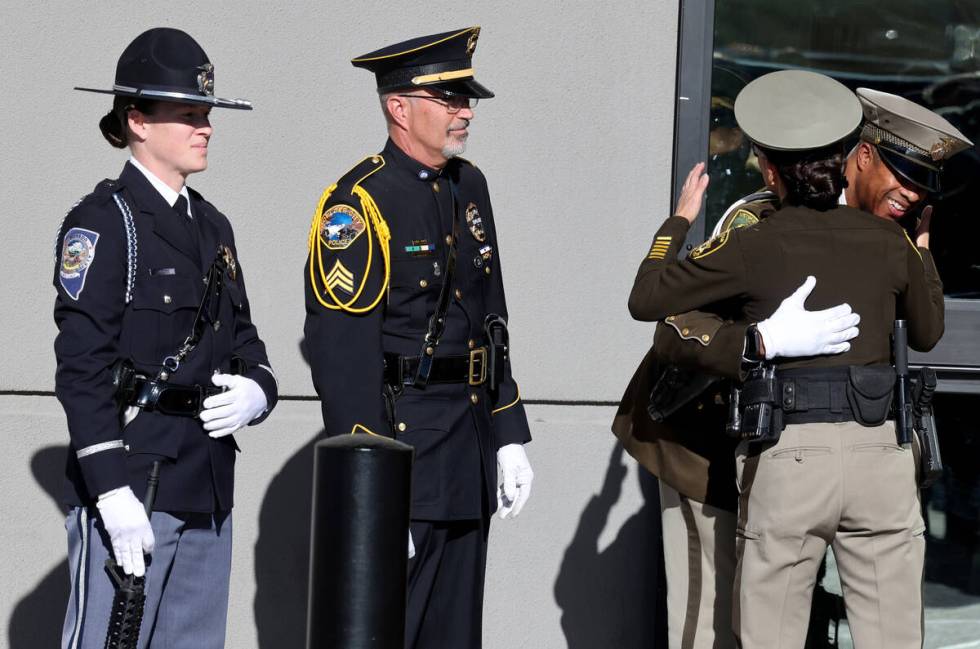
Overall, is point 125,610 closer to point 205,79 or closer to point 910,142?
point 205,79

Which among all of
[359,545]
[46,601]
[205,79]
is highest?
[205,79]

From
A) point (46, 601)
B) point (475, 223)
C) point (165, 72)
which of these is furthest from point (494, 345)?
point (46, 601)

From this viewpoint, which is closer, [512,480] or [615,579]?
[512,480]

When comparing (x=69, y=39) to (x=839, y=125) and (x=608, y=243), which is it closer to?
(x=608, y=243)

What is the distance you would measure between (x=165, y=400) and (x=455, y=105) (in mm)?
997

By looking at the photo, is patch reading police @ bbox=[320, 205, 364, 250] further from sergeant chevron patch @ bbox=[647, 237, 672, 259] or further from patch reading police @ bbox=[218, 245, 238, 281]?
sergeant chevron patch @ bbox=[647, 237, 672, 259]

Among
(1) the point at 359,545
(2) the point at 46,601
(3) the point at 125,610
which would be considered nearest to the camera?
(1) the point at 359,545

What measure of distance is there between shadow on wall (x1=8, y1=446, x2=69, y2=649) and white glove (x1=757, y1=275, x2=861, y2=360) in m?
2.36

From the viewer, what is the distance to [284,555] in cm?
467

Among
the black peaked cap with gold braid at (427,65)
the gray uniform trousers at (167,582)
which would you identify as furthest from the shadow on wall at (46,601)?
the black peaked cap with gold braid at (427,65)

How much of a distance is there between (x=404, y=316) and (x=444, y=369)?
0.16 metres

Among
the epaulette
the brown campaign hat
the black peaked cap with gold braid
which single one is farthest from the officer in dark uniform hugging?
the brown campaign hat

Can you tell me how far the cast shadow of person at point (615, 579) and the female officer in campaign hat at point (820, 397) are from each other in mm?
1220

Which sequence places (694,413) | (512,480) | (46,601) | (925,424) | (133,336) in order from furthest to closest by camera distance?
(46,601) < (694,413) < (512,480) < (925,424) < (133,336)
